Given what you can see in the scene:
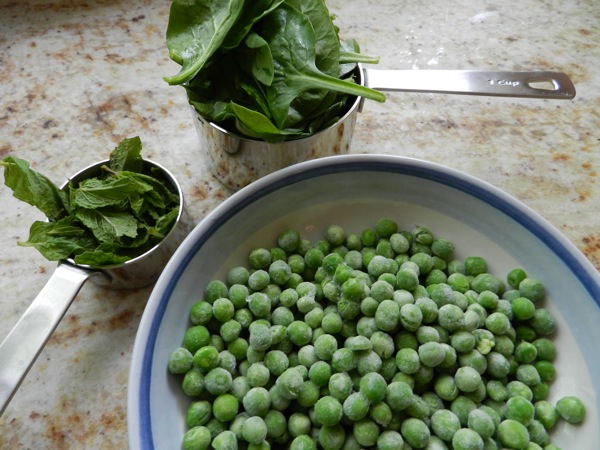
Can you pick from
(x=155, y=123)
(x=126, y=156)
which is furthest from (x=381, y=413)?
(x=155, y=123)

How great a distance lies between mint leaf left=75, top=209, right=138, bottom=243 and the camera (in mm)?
865

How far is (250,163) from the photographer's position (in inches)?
38.7

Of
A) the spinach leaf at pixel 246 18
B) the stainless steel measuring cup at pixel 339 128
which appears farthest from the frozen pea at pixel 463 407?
the spinach leaf at pixel 246 18

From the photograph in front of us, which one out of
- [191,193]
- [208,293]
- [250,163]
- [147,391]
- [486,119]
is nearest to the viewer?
[147,391]

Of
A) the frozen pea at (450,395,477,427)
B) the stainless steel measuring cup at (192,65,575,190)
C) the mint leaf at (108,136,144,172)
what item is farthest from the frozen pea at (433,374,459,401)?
the mint leaf at (108,136,144,172)

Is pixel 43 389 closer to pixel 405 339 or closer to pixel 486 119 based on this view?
pixel 405 339

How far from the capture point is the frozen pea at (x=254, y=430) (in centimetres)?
71

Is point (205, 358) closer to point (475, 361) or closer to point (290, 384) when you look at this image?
point (290, 384)

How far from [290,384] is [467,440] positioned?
0.89 ft

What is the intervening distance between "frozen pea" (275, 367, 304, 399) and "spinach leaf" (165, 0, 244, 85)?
0.54 metres

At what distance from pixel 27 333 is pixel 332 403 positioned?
50 cm

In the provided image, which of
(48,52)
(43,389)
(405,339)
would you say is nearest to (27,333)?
(43,389)

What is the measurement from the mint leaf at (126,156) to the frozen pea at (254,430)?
55 centimetres

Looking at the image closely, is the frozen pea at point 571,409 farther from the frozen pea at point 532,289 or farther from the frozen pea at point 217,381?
the frozen pea at point 217,381
